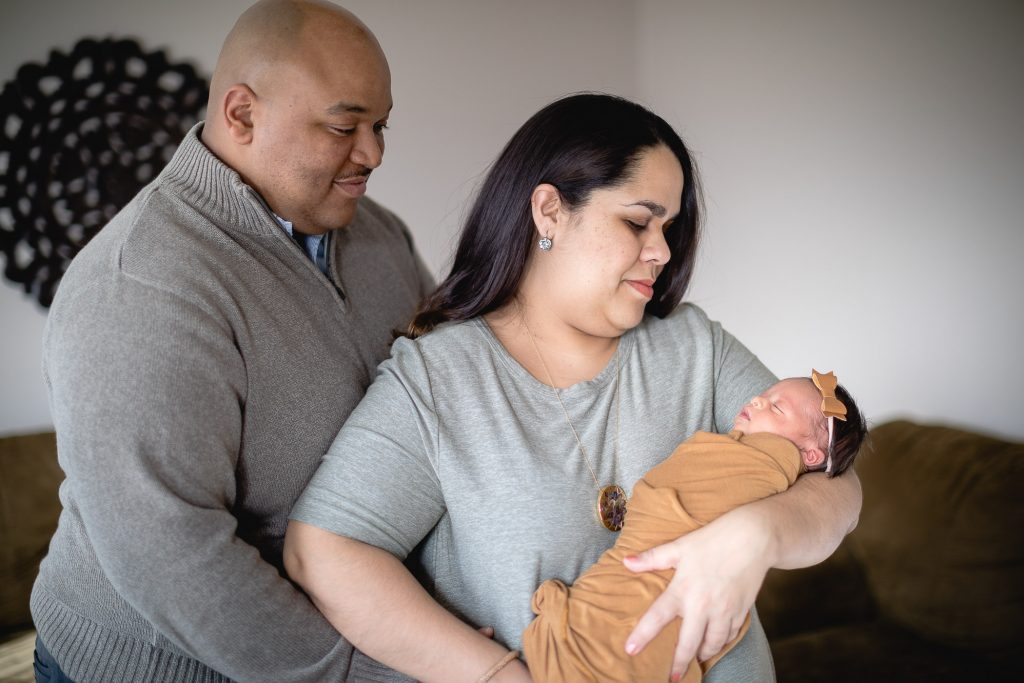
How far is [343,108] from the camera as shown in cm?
159

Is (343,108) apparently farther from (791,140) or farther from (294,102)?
(791,140)

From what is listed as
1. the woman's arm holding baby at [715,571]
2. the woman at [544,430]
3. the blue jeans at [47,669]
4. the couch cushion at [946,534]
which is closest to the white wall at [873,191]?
the couch cushion at [946,534]

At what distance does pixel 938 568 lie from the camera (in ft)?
8.01

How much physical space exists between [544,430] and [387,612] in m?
0.40

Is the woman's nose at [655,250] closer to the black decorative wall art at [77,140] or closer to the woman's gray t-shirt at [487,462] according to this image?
the woman's gray t-shirt at [487,462]

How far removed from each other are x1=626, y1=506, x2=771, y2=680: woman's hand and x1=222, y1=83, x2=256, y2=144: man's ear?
3.50 ft

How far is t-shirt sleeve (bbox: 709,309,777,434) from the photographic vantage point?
61.1 inches

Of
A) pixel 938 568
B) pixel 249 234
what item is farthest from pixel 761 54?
pixel 249 234

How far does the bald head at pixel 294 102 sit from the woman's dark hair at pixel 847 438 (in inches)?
41.6

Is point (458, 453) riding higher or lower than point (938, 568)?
higher

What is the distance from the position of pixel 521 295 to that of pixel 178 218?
2.15 feet

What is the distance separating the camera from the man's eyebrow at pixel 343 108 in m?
1.58

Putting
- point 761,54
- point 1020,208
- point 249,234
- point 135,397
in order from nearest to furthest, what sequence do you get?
point 135,397 < point 249,234 < point 1020,208 < point 761,54

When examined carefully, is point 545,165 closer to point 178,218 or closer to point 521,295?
point 521,295
